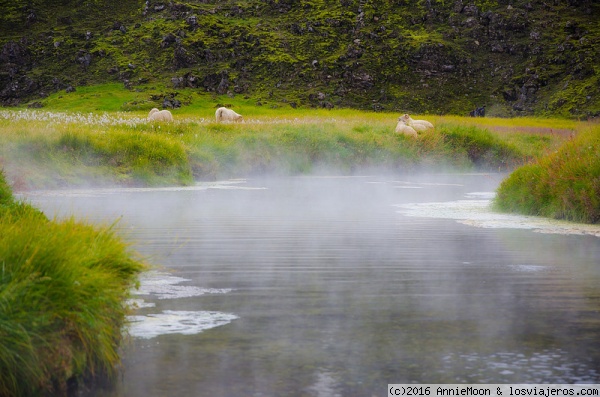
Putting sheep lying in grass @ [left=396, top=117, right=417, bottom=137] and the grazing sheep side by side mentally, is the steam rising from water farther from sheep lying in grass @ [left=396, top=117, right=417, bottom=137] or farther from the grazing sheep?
the grazing sheep

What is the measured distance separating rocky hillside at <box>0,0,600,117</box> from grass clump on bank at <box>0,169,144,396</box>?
311 feet

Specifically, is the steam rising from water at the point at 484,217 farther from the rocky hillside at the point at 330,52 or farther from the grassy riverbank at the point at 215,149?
the rocky hillside at the point at 330,52

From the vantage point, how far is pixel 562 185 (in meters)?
19.8

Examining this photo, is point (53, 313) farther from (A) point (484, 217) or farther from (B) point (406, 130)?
(B) point (406, 130)

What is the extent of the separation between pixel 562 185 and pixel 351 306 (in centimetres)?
1081

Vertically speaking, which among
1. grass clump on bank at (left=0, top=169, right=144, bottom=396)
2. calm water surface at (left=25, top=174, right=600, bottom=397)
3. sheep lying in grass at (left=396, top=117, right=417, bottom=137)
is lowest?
sheep lying in grass at (left=396, top=117, right=417, bottom=137)

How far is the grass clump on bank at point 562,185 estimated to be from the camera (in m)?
19.1

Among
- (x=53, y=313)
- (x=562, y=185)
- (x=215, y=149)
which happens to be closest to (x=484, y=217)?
(x=562, y=185)

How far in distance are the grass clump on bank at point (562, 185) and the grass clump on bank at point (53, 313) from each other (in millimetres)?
12945

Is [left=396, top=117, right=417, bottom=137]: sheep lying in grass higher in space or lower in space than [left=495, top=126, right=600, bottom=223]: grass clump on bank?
lower

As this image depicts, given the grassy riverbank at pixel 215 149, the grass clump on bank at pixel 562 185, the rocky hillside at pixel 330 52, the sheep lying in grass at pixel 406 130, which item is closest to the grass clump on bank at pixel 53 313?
the grass clump on bank at pixel 562 185

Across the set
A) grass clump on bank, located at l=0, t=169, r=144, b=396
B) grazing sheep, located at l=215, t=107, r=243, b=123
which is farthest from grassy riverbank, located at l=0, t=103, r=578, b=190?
grass clump on bank, located at l=0, t=169, r=144, b=396

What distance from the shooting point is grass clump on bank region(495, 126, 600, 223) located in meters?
19.1

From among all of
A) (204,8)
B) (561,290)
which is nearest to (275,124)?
(561,290)
